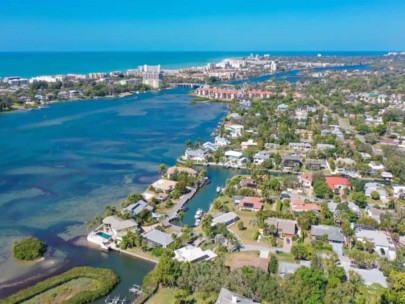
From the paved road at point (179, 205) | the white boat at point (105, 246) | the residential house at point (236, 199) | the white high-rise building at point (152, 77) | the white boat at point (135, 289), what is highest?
the white high-rise building at point (152, 77)

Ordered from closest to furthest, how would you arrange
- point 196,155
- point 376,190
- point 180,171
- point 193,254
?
1. point 193,254
2. point 376,190
3. point 180,171
4. point 196,155

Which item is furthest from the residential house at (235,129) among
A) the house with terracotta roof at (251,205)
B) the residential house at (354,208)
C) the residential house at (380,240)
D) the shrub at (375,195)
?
the residential house at (380,240)

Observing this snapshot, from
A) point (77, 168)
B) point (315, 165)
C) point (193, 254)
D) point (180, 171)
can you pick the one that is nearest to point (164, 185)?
point (180, 171)

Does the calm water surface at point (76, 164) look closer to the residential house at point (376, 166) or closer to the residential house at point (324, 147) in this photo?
the residential house at point (324, 147)

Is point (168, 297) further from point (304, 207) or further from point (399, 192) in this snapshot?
point (399, 192)

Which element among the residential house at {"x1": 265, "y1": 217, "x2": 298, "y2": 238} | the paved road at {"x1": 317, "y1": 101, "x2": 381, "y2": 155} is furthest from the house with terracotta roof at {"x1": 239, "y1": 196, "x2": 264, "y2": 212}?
the paved road at {"x1": 317, "y1": 101, "x2": 381, "y2": 155}
